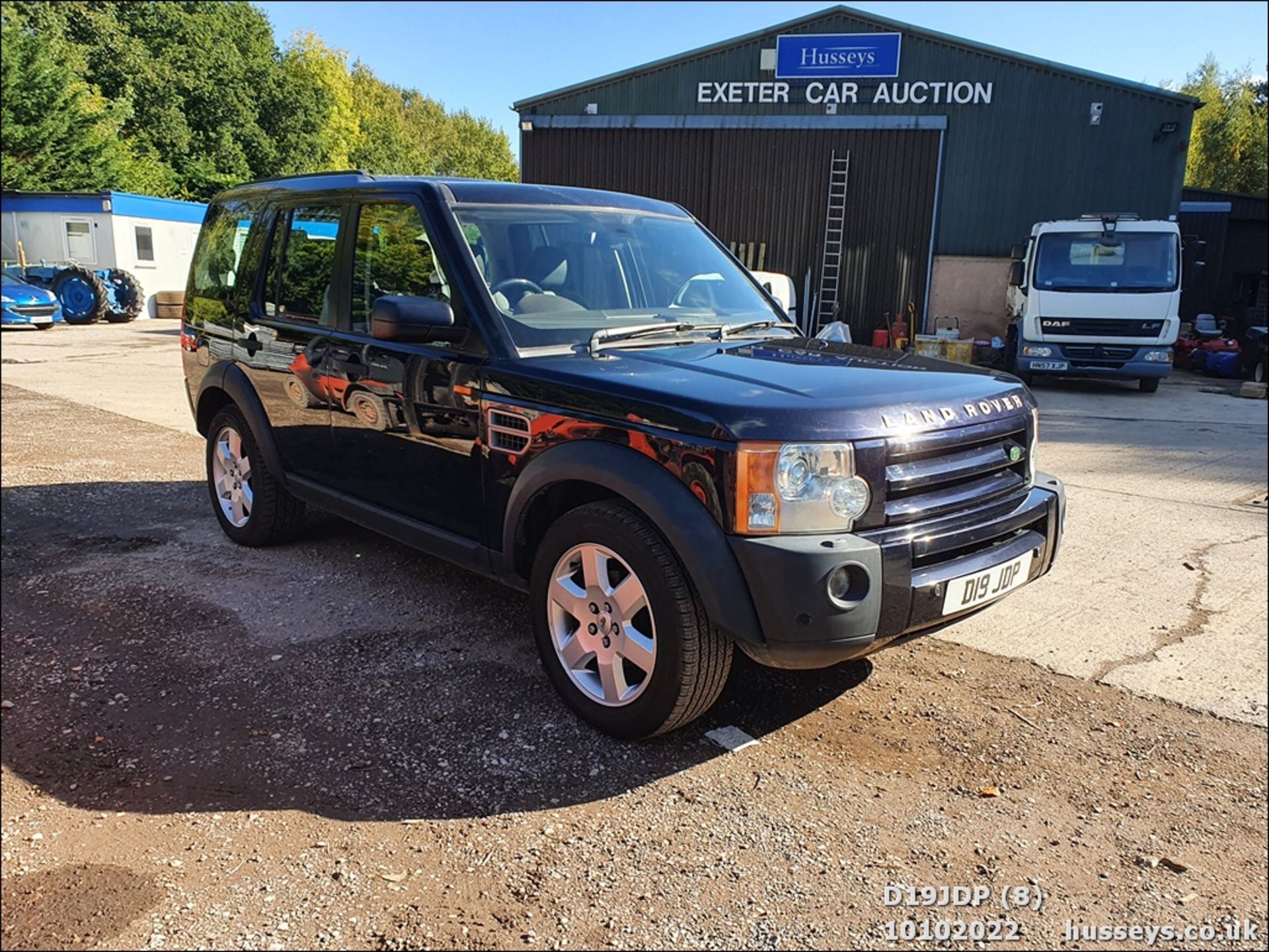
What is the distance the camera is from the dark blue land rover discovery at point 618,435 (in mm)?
2654

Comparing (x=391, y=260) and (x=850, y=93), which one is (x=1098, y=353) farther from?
(x=391, y=260)

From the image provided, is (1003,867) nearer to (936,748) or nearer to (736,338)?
(936,748)

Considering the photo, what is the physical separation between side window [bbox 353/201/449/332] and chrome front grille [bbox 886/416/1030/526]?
1.88 m

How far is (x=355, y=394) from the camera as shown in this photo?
4031 millimetres

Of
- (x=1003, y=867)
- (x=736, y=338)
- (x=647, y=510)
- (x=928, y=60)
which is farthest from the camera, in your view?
(x=928, y=60)

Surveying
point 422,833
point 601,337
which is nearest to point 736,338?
point 601,337

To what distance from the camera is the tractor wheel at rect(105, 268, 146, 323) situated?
Result: 2197 cm

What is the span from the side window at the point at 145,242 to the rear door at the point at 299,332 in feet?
74.9

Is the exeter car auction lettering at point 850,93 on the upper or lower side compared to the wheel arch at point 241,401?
upper

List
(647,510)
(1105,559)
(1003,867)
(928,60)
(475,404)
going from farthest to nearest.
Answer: (928,60)
(1105,559)
(475,404)
(647,510)
(1003,867)

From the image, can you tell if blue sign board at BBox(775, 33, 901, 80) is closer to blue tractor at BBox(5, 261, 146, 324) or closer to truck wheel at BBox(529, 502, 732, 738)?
blue tractor at BBox(5, 261, 146, 324)

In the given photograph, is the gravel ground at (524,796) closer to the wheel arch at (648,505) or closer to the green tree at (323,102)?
the wheel arch at (648,505)

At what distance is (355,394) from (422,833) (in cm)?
210

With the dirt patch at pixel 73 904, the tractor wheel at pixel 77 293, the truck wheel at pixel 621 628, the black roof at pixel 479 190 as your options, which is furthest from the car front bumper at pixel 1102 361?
the tractor wheel at pixel 77 293
